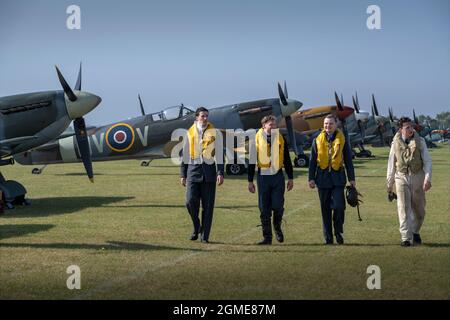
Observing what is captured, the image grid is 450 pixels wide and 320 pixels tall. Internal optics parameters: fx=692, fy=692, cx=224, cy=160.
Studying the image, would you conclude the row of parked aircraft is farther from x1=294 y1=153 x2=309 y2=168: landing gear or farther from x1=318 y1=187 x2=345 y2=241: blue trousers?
x1=318 y1=187 x2=345 y2=241: blue trousers

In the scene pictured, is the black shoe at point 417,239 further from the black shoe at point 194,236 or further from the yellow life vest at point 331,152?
the black shoe at point 194,236

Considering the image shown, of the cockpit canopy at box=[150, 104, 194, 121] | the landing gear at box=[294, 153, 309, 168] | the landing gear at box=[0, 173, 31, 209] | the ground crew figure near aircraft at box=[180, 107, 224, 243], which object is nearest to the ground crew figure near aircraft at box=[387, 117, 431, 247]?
the ground crew figure near aircraft at box=[180, 107, 224, 243]

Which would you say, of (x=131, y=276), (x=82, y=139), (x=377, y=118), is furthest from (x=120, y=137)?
(x=377, y=118)

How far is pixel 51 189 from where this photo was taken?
20875 mm

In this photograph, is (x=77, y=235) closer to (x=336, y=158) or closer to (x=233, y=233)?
(x=233, y=233)

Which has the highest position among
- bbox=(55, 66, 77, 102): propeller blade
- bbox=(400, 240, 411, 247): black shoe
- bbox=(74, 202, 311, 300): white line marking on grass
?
bbox=(55, 66, 77, 102): propeller blade

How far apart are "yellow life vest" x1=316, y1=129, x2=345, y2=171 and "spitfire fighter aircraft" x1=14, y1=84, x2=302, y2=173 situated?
17.1 metres

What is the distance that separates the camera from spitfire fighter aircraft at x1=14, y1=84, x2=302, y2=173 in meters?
27.0

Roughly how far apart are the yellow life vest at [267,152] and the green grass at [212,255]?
3.81 ft

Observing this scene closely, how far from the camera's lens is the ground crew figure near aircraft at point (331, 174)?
9.73 meters

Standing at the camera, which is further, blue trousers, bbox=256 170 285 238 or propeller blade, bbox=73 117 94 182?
propeller blade, bbox=73 117 94 182

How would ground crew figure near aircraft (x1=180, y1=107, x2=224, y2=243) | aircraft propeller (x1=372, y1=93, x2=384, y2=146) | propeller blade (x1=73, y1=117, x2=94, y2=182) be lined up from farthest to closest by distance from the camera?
aircraft propeller (x1=372, y1=93, x2=384, y2=146), propeller blade (x1=73, y1=117, x2=94, y2=182), ground crew figure near aircraft (x1=180, y1=107, x2=224, y2=243)

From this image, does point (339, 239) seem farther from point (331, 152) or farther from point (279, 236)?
point (331, 152)
